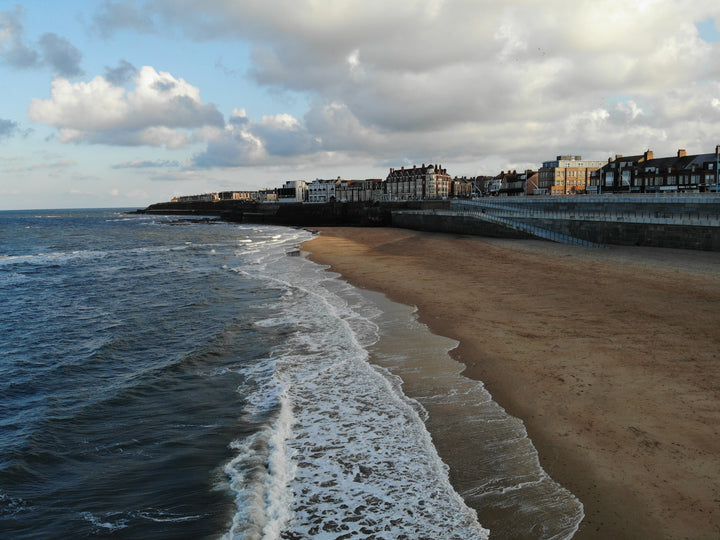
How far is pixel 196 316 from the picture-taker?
15.6 m

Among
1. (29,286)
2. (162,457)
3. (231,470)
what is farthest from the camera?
(29,286)

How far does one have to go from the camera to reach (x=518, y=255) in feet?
94.6

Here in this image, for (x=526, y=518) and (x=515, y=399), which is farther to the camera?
(x=515, y=399)

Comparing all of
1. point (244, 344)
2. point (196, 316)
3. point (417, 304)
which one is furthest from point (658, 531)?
point (196, 316)

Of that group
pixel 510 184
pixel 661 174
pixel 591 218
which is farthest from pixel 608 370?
pixel 510 184

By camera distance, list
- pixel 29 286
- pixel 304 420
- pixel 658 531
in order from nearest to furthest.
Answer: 1. pixel 658 531
2. pixel 304 420
3. pixel 29 286

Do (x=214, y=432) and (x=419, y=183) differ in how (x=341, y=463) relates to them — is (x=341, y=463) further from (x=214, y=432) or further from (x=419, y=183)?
(x=419, y=183)

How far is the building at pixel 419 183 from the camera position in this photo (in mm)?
116375

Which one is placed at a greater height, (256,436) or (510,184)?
(510,184)

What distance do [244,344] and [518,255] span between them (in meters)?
21.2

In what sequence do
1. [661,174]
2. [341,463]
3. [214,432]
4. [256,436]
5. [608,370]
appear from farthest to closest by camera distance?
[661,174], [608,370], [214,432], [256,436], [341,463]

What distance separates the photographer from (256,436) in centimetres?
729

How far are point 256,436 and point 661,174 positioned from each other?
7568cm

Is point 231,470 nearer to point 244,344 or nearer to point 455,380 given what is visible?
point 455,380
